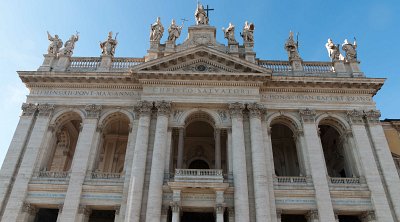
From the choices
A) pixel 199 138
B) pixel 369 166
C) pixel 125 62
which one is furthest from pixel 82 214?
pixel 369 166

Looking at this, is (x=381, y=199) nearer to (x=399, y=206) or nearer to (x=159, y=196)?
(x=399, y=206)

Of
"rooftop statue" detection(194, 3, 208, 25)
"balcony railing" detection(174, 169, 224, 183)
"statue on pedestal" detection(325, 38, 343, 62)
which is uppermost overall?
"rooftop statue" detection(194, 3, 208, 25)

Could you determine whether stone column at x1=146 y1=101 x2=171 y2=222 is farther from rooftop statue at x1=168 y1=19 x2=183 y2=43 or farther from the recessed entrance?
rooftop statue at x1=168 y1=19 x2=183 y2=43

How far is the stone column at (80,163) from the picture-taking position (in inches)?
766

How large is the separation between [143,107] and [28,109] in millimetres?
7852

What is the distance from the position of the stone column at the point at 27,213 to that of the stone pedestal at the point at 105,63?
397 inches

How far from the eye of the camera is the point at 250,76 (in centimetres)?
2312

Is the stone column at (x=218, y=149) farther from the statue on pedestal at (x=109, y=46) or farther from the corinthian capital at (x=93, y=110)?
the statue on pedestal at (x=109, y=46)

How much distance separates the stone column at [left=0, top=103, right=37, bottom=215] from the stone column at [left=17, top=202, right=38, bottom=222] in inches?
45.1

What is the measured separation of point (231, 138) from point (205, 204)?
4587mm

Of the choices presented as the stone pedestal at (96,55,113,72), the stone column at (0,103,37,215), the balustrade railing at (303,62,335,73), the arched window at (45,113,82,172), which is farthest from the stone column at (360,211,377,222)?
the stone column at (0,103,37,215)

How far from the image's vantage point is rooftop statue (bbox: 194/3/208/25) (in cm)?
2784

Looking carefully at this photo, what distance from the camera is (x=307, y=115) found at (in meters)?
23.0

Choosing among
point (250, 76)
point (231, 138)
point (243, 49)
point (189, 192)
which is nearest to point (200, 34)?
point (243, 49)
